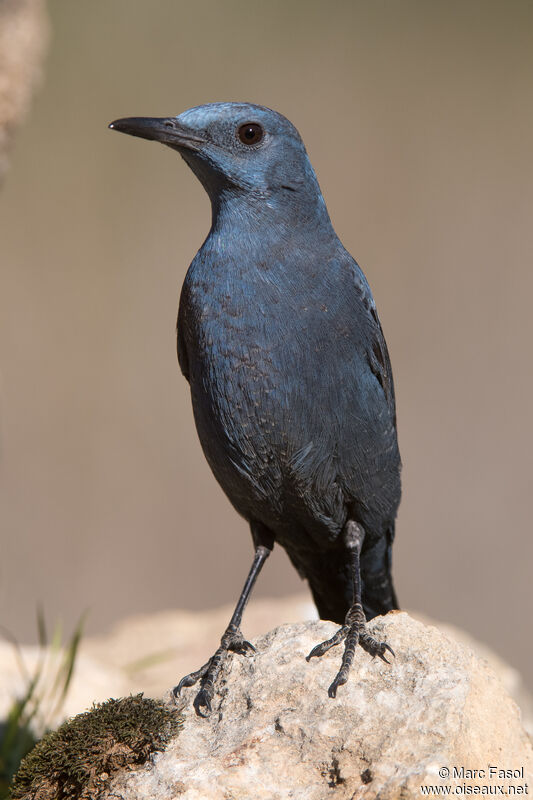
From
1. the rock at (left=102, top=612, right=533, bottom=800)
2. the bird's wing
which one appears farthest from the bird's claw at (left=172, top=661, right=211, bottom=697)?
the bird's wing

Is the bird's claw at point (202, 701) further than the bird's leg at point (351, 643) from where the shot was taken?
Yes

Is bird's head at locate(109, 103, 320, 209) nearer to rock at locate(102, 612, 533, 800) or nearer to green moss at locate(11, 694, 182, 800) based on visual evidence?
rock at locate(102, 612, 533, 800)

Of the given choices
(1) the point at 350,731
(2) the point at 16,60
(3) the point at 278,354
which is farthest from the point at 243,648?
(2) the point at 16,60

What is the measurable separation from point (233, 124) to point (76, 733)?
249 centimetres

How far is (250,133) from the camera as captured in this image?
3.83 m

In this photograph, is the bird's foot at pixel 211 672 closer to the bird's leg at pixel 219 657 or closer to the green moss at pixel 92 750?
the bird's leg at pixel 219 657

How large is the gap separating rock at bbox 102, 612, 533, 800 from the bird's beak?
2107 mm

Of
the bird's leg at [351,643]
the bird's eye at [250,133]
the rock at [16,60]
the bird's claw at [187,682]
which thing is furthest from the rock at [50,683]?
the rock at [16,60]

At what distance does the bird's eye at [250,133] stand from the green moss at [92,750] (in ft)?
7.62

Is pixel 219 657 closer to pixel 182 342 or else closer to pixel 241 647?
pixel 241 647

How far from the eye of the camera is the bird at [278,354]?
11.8ft

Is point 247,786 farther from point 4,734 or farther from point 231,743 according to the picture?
point 4,734

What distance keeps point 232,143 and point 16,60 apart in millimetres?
2170

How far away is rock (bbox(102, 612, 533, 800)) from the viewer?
9.36 feet
